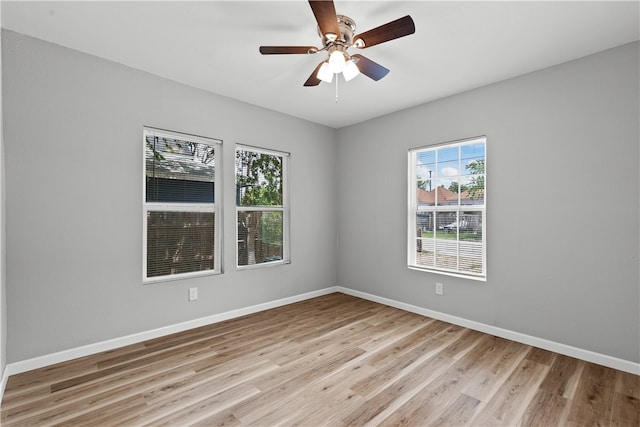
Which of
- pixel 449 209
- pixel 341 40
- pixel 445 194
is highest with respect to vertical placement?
pixel 341 40

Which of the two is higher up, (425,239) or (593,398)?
(425,239)

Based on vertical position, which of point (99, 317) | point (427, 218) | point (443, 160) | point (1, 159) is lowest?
point (99, 317)

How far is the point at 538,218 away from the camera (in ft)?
9.66

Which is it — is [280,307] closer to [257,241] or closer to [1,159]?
[257,241]

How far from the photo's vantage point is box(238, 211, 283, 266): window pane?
3859 mm

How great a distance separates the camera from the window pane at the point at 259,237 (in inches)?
152

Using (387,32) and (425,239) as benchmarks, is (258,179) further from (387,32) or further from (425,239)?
(387,32)

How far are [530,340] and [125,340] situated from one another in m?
3.84

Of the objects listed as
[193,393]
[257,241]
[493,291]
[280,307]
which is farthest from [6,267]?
[493,291]

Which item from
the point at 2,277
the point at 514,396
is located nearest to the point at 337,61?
the point at 514,396

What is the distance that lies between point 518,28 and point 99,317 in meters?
4.18

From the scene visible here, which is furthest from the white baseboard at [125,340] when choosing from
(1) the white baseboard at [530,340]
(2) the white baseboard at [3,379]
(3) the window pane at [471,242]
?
(3) the window pane at [471,242]

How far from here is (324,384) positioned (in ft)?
7.48

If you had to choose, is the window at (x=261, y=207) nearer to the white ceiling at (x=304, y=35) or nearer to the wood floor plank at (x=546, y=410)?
the white ceiling at (x=304, y=35)
